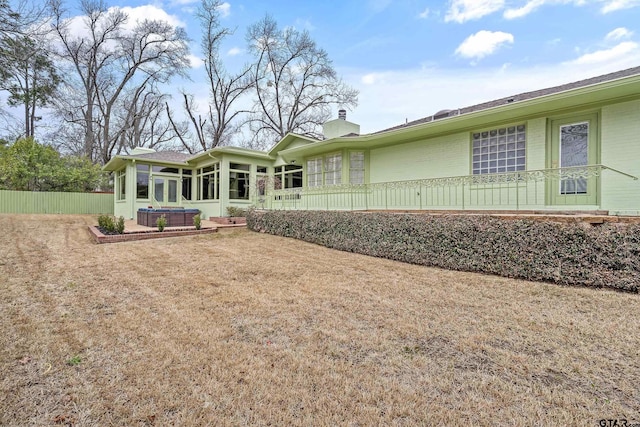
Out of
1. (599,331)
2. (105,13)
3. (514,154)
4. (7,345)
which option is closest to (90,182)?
(105,13)

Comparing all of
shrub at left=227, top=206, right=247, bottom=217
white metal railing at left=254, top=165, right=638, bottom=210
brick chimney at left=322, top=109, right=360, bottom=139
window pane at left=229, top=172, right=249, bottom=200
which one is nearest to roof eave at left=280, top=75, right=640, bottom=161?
white metal railing at left=254, top=165, right=638, bottom=210

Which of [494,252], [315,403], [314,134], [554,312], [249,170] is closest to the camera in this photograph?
[315,403]

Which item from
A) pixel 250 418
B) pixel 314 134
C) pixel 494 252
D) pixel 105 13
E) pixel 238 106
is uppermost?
pixel 105 13

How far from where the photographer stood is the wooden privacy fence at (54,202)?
1805cm

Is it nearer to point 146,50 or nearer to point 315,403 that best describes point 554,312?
point 315,403

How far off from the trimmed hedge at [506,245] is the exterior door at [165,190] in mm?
12915

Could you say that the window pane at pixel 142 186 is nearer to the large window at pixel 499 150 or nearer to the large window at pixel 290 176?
the large window at pixel 290 176

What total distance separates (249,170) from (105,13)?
21.6 metres

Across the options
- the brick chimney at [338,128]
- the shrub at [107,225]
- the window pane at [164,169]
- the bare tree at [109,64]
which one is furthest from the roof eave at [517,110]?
the bare tree at [109,64]

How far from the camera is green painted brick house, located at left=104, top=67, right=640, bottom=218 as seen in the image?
6.76 meters

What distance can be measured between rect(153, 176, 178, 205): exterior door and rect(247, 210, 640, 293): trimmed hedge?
12915 mm

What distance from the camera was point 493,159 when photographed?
28.9 ft

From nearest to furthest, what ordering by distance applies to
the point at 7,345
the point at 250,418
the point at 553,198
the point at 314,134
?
the point at 250,418 < the point at 7,345 < the point at 553,198 < the point at 314,134

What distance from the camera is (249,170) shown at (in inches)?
665
